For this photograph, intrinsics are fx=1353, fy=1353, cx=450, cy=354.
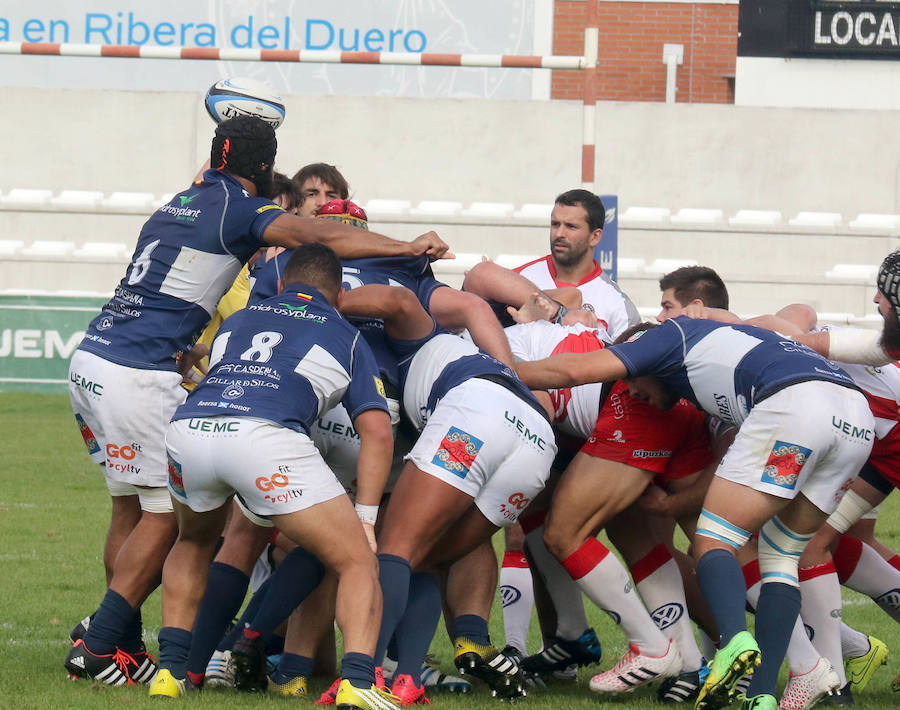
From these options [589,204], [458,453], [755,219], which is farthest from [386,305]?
[755,219]

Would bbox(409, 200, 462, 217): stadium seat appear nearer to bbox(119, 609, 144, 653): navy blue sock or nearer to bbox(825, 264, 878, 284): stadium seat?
bbox(825, 264, 878, 284): stadium seat

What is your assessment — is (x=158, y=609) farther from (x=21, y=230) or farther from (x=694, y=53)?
(x=694, y=53)

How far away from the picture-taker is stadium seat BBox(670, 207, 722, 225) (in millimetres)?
18781

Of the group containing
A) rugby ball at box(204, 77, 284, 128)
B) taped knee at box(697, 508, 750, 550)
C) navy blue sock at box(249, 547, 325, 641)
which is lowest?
navy blue sock at box(249, 547, 325, 641)

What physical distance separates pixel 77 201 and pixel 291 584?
15247mm

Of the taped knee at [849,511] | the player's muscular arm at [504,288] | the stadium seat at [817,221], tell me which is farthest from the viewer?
the stadium seat at [817,221]

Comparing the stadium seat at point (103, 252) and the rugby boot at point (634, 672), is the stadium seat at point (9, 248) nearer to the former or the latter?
the stadium seat at point (103, 252)

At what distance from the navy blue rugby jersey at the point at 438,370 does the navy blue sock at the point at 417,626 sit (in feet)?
2.25

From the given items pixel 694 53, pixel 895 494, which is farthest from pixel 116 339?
pixel 694 53

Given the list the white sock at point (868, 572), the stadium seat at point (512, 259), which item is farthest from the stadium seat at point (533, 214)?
the white sock at point (868, 572)

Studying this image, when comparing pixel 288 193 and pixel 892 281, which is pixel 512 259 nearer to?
pixel 288 193

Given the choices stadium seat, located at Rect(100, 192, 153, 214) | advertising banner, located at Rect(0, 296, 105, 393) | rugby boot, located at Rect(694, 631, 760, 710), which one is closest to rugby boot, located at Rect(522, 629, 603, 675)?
rugby boot, located at Rect(694, 631, 760, 710)

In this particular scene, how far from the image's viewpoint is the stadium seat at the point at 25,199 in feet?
62.3

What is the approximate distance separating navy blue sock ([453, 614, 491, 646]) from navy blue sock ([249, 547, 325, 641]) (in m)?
0.62
